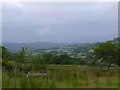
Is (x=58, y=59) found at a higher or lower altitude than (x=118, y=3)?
lower

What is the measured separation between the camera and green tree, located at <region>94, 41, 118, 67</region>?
13840 mm

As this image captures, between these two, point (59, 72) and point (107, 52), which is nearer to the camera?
point (59, 72)

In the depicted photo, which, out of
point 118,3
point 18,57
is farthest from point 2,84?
point 118,3

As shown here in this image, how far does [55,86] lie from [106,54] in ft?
36.3

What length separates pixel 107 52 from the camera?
14.3 metres

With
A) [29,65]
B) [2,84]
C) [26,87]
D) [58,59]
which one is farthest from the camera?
[58,59]

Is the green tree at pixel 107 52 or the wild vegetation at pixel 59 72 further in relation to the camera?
the green tree at pixel 107 52

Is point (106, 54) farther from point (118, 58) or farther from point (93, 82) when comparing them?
point (93, 82)

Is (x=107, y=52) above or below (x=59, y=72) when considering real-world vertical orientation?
above

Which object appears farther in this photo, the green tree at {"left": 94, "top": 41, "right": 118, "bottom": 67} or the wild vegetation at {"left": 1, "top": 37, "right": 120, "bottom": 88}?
the green tree at {"left": 94, "top": 41, "right": 118, "bottom": 67}

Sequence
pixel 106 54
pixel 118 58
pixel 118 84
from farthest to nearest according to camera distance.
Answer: pixel 106 54 → pixel 118 58 → pixel 118 84

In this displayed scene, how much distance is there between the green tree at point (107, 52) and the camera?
13840 mm

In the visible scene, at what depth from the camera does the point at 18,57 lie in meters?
9.25

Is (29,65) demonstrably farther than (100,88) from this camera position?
Yes
